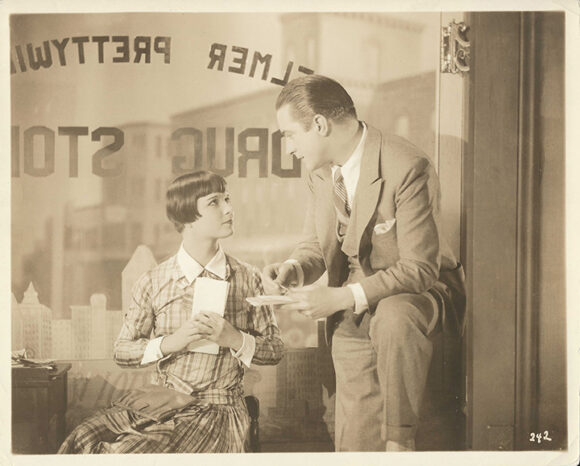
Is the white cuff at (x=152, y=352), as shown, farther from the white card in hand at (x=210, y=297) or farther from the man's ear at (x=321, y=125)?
the man's ear at (x=321, y=125)

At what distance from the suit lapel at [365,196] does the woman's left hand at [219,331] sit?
0.51m

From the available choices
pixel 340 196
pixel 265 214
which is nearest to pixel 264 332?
pixel 265 214

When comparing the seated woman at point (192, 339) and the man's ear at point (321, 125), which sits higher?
the man's ear at point (321, 125)

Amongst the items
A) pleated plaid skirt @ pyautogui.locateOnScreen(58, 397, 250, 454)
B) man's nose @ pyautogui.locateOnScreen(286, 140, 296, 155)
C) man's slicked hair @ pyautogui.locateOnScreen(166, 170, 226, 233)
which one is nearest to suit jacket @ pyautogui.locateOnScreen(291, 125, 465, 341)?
man's nose @ pyautogui.locateOnScreen(286, 140, 296, 155)

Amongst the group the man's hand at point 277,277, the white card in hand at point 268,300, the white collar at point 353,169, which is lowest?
the white card in hand at point 268,300

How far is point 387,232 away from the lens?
2707mm

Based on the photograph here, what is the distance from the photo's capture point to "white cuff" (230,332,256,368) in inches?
107

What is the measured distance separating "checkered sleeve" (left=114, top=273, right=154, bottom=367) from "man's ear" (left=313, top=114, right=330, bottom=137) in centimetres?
82

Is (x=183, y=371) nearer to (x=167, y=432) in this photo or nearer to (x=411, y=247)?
(x=167, y=432)

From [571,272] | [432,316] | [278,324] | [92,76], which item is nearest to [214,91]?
[92,76]

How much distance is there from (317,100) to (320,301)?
736 mm

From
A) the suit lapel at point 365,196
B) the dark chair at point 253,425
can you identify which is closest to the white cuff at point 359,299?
the suit lapel at point 365,196

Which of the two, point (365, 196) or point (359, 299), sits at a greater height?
point (365, 196)

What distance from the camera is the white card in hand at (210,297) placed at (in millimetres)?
2729
